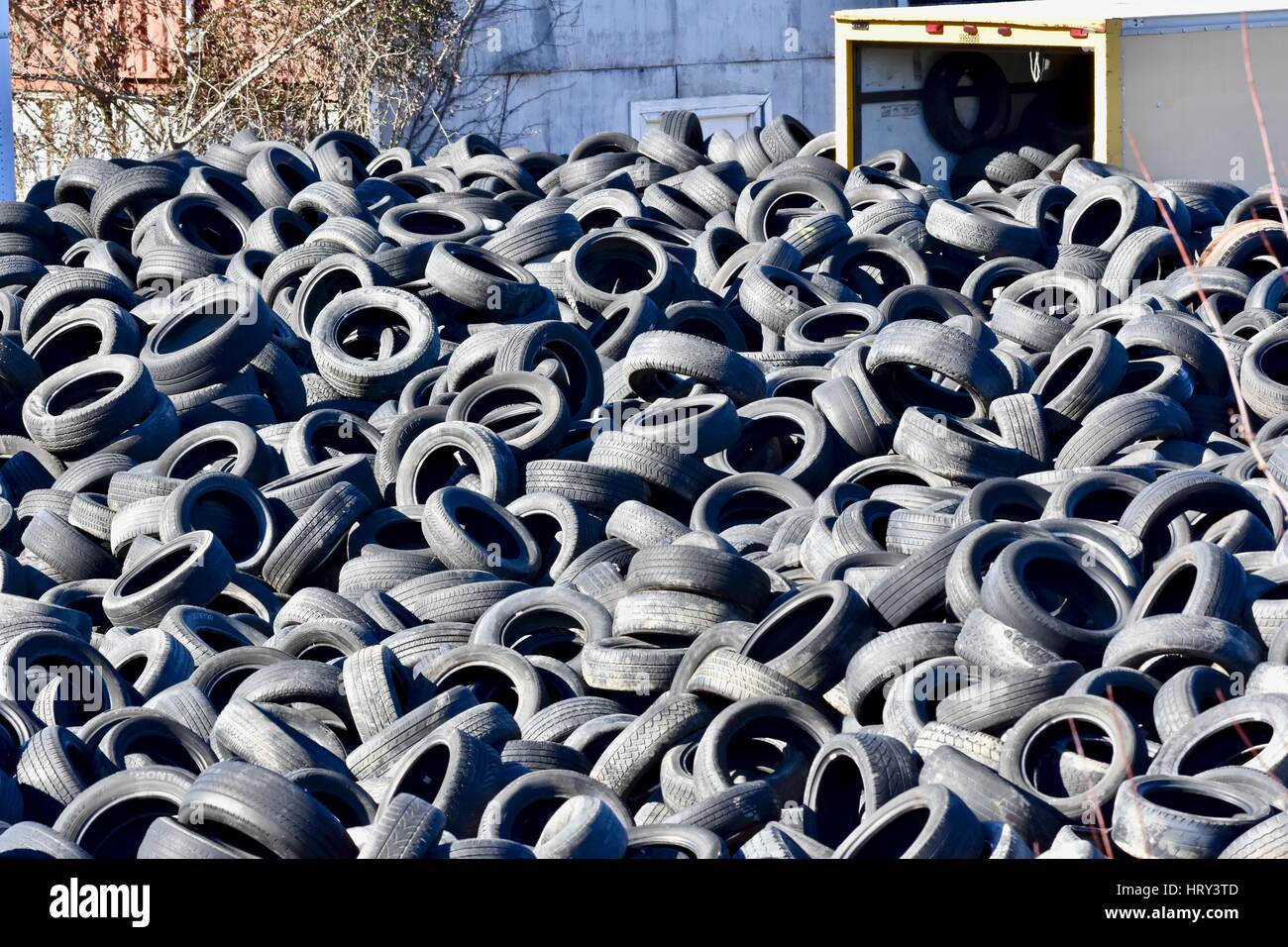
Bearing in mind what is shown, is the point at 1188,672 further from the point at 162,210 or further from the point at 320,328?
the point at 162,210

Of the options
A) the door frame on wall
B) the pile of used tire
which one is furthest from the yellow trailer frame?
the door frame on wall

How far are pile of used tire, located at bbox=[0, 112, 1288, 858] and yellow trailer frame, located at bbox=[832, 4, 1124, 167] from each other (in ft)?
1.97

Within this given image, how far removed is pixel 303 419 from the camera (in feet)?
29.4

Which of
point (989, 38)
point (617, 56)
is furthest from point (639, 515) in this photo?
point (617, 56)

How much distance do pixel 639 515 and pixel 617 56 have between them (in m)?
14.9

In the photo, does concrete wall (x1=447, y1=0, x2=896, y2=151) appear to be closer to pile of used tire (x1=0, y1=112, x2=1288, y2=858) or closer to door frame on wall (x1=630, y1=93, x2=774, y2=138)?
door frame on wall (x1=630, y1=93, x2=774, y2=138)

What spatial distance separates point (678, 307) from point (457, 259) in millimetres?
1522

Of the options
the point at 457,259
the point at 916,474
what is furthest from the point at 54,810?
the point at 457,259

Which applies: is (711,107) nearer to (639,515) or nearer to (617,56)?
(617,56)

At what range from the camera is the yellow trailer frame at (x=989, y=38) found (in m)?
13.0

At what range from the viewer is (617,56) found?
2138cm

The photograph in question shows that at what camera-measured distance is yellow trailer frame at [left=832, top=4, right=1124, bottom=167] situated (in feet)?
42.7

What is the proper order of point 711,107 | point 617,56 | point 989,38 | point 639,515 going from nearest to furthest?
point 639,515 < point 989,38 < point 617,56 < point 711,107
